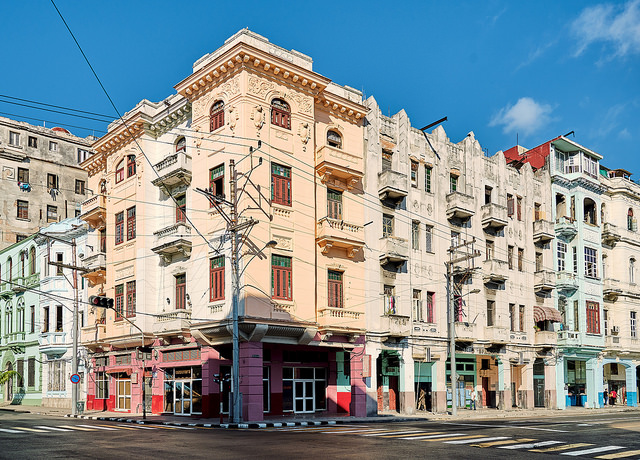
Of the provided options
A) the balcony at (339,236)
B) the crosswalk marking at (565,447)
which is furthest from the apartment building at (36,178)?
the crosswalk marking at (565,447)

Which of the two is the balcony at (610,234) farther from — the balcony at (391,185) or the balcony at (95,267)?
the balcony at (95,267)

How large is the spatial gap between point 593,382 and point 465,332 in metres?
16.8

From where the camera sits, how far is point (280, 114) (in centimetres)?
3425

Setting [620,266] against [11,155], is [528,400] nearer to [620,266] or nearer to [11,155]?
[620,266]

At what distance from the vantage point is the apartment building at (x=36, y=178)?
200 ft

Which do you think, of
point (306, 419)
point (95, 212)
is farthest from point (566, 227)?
point (95, 212)

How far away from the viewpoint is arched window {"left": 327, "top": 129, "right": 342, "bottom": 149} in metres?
37.6

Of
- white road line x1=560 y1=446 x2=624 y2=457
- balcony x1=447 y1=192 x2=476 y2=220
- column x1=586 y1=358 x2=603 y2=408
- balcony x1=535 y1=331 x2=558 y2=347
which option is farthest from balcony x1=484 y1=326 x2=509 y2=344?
white road line x1=560 y1=446 x2=624 y2=457

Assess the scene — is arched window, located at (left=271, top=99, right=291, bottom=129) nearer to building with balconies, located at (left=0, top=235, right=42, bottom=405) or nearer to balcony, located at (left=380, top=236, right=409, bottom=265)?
balcony, located at (left=380, top=236, right=409, bottom=265)

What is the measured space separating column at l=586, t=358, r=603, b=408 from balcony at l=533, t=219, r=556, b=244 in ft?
36.0

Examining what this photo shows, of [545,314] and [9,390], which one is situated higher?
[545,314]

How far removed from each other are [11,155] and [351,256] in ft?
134

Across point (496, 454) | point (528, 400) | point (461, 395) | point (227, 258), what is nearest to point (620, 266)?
point (528, 400)

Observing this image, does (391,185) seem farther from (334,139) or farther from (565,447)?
(565,447)
